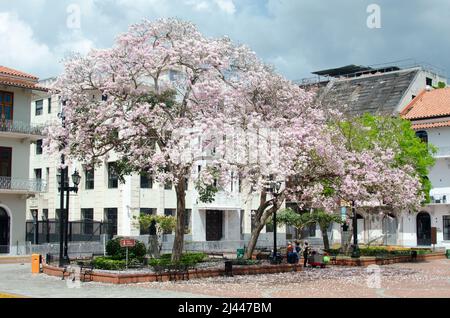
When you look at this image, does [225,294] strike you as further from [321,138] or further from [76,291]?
[321,138]

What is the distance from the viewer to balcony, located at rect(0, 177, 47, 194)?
42.8 metres

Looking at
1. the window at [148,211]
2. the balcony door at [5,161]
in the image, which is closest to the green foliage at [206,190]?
the balcony door at [5,161]

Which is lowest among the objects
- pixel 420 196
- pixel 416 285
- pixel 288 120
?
pixel 416 285

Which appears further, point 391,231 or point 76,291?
point 391,231

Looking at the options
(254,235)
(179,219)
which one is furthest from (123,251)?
(254,235)

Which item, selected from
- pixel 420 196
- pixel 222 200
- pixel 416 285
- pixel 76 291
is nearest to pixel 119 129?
pixel 76 291

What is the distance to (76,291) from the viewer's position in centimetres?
2067

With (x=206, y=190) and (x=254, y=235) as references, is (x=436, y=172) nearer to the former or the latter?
(x=254, y=235)

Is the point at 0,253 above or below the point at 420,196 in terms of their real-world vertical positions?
below

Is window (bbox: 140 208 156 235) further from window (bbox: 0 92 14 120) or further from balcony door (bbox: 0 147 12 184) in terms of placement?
window (bbox: 0 92 14 120)

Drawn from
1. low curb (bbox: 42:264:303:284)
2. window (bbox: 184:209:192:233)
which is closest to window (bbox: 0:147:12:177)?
window (bbox: 184:209:192:233)

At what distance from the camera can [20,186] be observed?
43.3m
